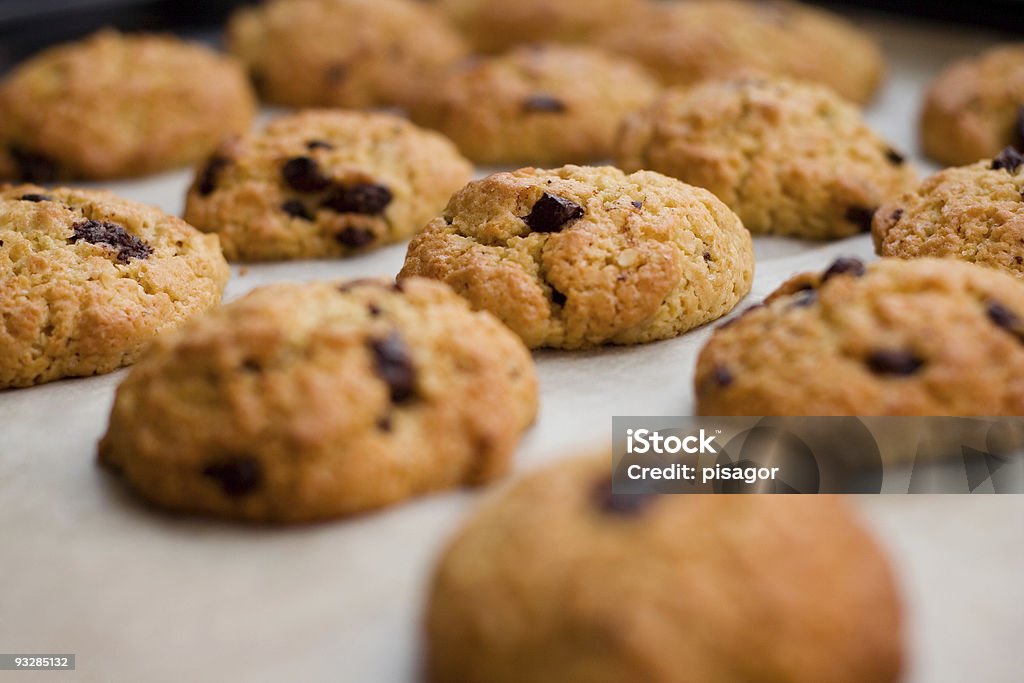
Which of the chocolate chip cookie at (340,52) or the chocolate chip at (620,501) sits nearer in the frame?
the chocolate chip at (620,501)

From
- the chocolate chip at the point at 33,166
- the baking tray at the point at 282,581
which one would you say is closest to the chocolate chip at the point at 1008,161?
the baking tray at the point at 282,581

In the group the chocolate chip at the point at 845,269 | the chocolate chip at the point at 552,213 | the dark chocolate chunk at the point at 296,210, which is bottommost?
the dark chocolate chunk at the point at 296,210

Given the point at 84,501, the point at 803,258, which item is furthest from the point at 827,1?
the point at 84,501

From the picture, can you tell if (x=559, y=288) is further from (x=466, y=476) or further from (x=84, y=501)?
(x=84, y=501)

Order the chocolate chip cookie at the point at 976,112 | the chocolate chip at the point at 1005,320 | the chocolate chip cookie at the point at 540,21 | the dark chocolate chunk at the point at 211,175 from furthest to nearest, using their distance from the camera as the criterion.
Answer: the chocolate chip cookie at the point at 540,21
the chocolate chip cookie at the point at 976,112
the dark chocolate chunk at the point at 211,175
the chocolate chip at the point at 1005,320

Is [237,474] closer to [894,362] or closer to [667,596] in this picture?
[667,596]

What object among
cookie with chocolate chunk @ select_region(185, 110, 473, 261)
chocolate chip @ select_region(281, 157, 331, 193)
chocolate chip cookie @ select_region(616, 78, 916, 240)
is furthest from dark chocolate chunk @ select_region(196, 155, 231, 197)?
chocolate chip cookie @ select_region(616, 78, 916, 240)

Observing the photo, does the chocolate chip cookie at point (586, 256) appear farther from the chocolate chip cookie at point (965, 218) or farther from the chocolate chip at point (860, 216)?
the chocolate chip at point (860, 216)

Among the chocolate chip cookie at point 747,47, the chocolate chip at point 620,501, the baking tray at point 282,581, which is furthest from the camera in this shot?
the chocolate chip cookie at point 747,47
